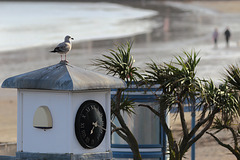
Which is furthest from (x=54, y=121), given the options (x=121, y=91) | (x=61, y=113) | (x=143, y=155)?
(x=143, y=155)

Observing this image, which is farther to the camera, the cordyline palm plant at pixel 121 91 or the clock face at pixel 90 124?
the cordyline palm plant at pixel 121 91

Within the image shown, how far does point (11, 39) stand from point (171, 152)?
47.8 meters

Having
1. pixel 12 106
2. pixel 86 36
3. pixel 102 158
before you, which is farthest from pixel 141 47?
pixel 102 158

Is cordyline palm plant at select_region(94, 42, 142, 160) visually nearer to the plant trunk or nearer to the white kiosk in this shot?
the plant trunk

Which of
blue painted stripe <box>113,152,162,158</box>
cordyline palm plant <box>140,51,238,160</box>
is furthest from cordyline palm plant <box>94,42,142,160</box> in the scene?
blue painted stripe <box>113,152,162,158</box>

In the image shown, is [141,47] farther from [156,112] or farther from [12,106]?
[156,112]

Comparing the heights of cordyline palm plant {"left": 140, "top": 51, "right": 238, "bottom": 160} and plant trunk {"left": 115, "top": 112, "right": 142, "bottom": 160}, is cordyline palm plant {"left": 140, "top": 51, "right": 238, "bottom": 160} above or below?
above

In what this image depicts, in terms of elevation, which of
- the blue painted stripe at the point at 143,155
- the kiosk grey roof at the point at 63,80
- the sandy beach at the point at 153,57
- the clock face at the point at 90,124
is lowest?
the blue painted stripe at the point at 143,155

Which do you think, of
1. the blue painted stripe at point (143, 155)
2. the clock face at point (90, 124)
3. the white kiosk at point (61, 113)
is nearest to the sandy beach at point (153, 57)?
the blue painted stripe at point (143, 155)

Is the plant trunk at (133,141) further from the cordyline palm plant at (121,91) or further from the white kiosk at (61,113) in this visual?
the white kiosk at (61,113)

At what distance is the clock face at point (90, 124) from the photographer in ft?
27.9

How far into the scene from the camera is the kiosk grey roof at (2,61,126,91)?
8.25 m

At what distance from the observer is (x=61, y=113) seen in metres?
A: 8.41

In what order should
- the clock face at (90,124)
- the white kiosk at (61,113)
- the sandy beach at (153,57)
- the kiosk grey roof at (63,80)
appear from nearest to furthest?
the kiosk grey roof at (63,80), the white kiosk at (61,113), the clock face at (90,124), the sandy beach at (153,57)
